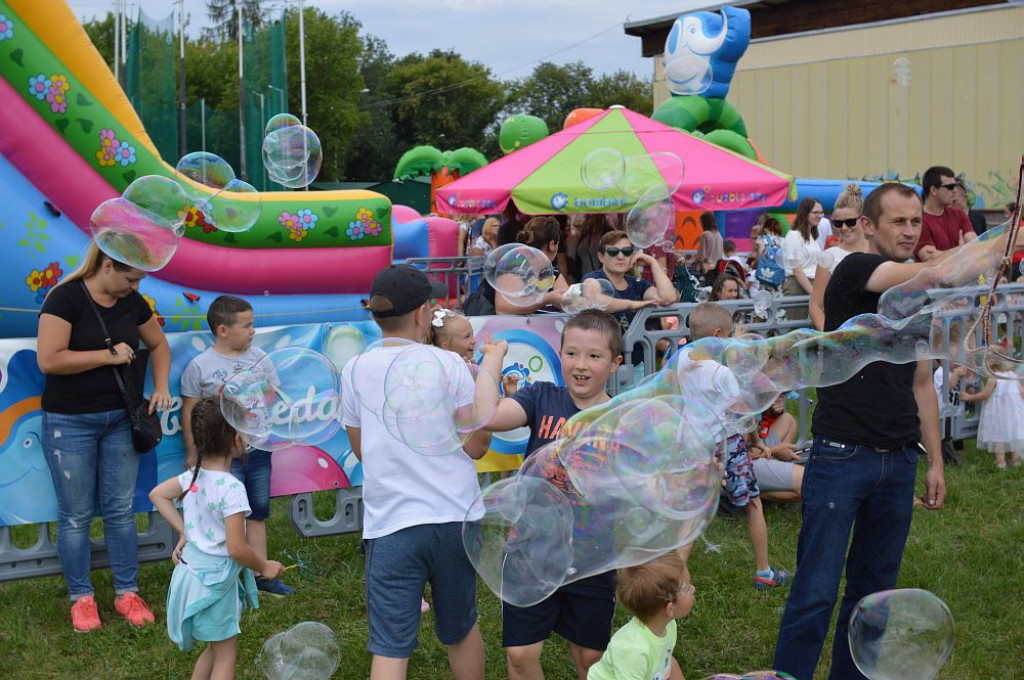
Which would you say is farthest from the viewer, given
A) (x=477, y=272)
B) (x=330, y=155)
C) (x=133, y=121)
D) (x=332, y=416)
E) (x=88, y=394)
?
(x=330, y=155)

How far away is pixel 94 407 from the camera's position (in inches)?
183

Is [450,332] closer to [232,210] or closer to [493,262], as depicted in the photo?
[493,262]

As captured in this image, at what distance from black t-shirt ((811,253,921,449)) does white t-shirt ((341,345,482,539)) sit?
1.22 meters

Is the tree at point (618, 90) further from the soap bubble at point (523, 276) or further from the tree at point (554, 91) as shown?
the soap bubble at point (523, 276)

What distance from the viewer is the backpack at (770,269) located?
968 cm

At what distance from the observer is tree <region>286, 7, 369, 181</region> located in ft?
158

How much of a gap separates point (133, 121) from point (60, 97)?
1.68ft

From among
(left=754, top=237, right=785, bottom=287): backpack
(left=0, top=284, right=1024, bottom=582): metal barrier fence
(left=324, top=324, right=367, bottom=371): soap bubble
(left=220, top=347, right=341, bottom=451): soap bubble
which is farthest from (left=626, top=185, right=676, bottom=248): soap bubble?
(left=220, top=347, right=341, bottom=451): soap bubble

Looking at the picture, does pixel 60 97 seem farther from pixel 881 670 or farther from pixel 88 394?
pixel 881 670

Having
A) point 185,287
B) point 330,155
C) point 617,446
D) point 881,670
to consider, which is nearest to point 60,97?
point 185,287

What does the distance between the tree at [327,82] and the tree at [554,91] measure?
26.4m

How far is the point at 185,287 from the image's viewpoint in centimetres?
612

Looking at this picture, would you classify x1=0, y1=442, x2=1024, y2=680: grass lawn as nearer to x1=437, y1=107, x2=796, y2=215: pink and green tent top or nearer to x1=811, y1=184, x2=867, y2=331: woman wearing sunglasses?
x1=811, y1=184, x2=867, y2=331: woman wearing sunglasses

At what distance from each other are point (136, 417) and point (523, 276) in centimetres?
203
